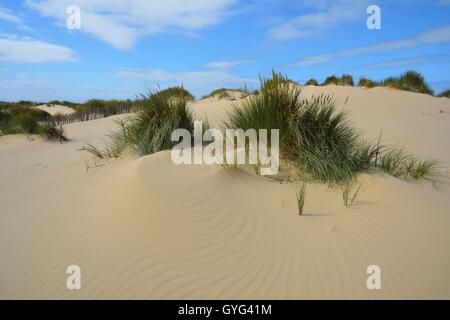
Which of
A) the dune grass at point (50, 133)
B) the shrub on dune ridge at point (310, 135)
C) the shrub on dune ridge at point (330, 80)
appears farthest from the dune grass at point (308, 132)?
the shrub on dune ridge at point (330, 80)

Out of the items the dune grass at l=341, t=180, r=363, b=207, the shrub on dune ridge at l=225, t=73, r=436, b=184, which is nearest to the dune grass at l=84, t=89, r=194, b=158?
the shrub on dune ridge at l=225, t=73, r=436, b=184

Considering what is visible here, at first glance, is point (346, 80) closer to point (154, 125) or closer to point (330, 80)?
point (330, 80)

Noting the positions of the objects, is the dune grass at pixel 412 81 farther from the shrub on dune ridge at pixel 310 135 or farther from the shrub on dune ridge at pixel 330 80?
the shrub on dune ridge at pixel 310 135

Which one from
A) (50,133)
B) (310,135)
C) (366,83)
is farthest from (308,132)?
(366,83)

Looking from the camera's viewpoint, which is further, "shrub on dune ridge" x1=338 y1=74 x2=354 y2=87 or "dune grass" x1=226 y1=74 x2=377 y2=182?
"shrub on dune ridge" x1=338 y1=74 x2=354 y2=87

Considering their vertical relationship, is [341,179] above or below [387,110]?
below

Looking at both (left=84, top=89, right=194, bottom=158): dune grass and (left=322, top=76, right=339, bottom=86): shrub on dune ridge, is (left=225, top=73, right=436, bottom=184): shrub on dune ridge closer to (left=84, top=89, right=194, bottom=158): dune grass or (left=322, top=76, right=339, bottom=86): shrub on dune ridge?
(left=84, top=89, right=194, bottom=158): dune grass

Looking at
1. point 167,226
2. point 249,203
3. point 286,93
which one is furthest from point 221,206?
point 286,93

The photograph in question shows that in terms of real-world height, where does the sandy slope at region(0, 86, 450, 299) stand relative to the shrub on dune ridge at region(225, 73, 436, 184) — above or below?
below

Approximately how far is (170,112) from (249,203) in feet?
10.3

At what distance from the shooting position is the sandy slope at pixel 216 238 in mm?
2887

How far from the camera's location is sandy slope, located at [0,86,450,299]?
2.89 meters

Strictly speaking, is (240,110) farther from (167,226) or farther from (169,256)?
(169,256)
